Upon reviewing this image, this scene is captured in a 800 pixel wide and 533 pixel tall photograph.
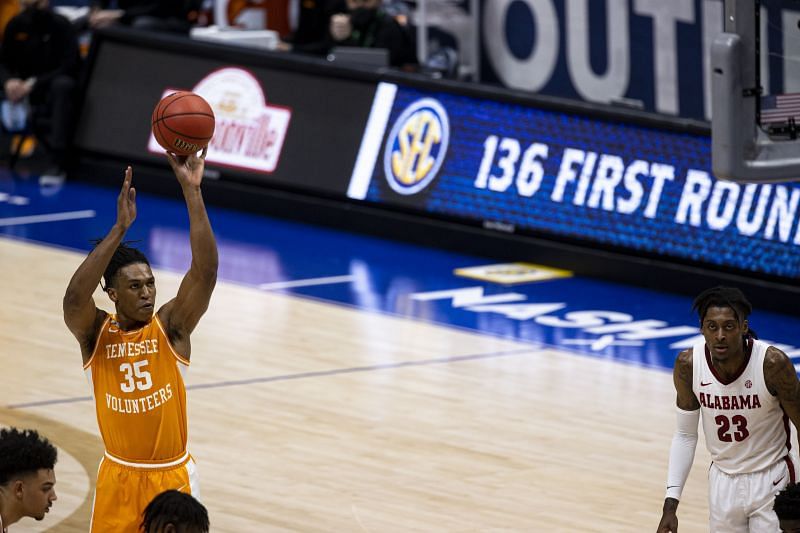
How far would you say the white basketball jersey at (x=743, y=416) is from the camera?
6.86 meters

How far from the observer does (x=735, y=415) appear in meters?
6.88

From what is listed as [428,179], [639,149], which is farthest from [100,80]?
[639,149]

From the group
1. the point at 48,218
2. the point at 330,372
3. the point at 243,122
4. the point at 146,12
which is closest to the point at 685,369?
the point at 330,372

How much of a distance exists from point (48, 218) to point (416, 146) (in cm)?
388

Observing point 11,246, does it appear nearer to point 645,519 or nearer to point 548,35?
point 548,35

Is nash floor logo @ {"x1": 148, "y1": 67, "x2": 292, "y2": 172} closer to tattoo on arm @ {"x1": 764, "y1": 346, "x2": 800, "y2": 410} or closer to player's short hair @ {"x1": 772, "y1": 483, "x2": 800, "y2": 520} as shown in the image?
tattoo on arm @ {"x1": 764, "y1": 346, "x2": 800, "y2": 410}

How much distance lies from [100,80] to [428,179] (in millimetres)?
4642

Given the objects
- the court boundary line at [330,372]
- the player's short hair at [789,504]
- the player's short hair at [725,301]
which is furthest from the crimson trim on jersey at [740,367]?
the court boundary line at [330,372]

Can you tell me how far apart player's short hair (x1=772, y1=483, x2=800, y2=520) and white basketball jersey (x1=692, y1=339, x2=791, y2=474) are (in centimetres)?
117

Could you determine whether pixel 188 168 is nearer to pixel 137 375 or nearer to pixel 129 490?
pixel 137 375

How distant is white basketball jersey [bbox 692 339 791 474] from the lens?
6.86 meters

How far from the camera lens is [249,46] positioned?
17.4 meters

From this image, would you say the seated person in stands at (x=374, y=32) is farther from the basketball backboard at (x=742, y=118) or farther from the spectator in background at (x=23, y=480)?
the spectator in background at (x=23, y=480)

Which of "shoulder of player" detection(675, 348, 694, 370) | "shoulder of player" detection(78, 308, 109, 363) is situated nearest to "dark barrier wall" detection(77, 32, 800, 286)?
"shoulder of player" detection(675, 348, 694, 370)
